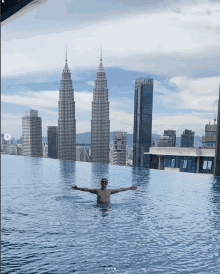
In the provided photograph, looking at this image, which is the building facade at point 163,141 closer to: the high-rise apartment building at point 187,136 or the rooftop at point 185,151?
the high-rise apartment building at point 187,136

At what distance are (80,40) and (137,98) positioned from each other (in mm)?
22786

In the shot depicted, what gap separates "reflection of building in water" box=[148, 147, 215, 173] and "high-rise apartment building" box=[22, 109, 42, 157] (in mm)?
51203

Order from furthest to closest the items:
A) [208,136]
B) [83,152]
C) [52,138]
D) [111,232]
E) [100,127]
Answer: [83,152] → [100,127] → [52,138] → [208,136] → [111,232]

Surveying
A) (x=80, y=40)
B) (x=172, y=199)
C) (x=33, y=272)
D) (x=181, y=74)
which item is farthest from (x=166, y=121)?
(x=33, y=272)

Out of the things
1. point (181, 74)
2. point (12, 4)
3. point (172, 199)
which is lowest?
point (172, 199)

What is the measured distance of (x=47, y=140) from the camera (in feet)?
242

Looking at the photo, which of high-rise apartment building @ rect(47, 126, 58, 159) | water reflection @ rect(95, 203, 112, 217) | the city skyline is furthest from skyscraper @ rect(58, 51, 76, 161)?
water reflection @ rect(95, 203, 112, 217)

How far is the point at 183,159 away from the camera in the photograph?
19969 millimetres

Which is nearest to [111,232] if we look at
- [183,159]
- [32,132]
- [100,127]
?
[183,159]

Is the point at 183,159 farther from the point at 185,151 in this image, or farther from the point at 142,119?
the point at 142,119

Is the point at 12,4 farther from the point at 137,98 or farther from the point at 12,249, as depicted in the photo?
the point at 137,98

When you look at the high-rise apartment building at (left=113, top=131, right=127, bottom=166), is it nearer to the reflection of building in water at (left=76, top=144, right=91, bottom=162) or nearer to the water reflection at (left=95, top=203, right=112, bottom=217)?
the reflection of building in water at (left=76, top=144, right=91, bottom=162)

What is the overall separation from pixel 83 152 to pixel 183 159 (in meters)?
63.2

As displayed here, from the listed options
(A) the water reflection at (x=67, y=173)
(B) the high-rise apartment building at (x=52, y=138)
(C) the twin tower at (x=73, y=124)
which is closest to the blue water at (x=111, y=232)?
(A) the water reflection at (x=67, y=173)
